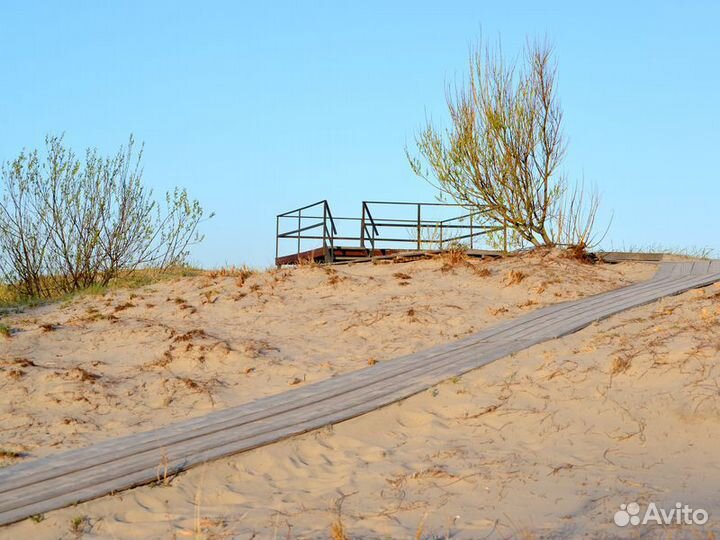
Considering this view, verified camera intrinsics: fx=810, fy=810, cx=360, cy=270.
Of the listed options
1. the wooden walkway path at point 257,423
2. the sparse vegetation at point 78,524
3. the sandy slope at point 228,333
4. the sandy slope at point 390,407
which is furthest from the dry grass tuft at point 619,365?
the sparse vegetation at point 78,524

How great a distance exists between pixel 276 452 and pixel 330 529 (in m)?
1.75

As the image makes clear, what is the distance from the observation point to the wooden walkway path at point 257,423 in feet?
20.4

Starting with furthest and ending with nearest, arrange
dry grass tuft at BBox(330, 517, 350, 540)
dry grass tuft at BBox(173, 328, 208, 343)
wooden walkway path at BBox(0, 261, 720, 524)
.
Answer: dry grass tuft at BBox(173, 328, 208, 343)
wooden walkway path at BBox(0, 261, 720, 524)
dry grass tuft at BBox(330, 517, 350, 540)

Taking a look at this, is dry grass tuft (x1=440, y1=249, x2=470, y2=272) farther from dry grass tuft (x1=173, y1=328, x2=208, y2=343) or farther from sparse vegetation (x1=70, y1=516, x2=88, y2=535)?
sparse vegetation (x1=70, y1=516, x2=88, y2=535)

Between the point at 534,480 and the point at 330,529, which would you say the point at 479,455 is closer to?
the point at 534,480

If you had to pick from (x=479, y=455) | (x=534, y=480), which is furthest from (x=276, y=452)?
(x=534, y=480)

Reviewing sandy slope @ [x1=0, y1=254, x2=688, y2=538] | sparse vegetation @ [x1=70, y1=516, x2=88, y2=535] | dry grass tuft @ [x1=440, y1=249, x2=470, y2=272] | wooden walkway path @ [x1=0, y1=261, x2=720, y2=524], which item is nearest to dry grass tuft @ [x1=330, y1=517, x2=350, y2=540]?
sandy slope @ [x1=0, y1=254, x2=688, y2=538]

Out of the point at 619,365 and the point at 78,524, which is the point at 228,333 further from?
the point at 78,524

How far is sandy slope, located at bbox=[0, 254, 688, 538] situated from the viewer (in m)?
5.67

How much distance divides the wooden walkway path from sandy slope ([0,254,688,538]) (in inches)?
6.2

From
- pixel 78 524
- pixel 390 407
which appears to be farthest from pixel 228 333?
pixel 78 524

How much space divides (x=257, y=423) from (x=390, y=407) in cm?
130

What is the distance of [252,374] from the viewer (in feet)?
31.5

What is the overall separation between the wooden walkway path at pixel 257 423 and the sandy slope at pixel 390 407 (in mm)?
159
